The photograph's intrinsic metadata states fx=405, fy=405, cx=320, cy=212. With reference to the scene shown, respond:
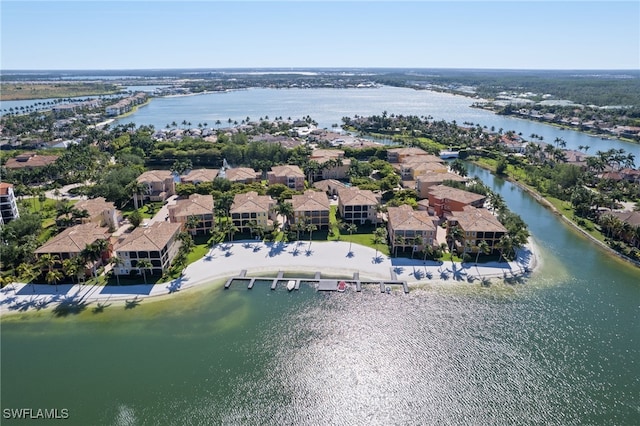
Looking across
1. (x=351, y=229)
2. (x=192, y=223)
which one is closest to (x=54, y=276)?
(x=192, y=223)

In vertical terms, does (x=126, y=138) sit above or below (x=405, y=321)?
above

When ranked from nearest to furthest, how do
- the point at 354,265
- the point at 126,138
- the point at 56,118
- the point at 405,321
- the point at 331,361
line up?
the point at 331,361, the point at 405,321, the point at 354,265, the point at 126,138, the point at 56,118

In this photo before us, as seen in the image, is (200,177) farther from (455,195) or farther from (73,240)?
(455,195)

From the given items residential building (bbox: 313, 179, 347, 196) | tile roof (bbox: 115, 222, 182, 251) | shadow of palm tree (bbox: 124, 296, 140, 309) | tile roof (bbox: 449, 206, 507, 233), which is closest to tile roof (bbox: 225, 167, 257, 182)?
residential building (bbox: 313, 179, 347, 196)

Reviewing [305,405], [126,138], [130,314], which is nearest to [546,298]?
[305,405]

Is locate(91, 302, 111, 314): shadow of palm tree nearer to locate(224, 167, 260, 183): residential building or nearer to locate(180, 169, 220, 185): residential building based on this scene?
locate(180, 169, 220, 185): residential building

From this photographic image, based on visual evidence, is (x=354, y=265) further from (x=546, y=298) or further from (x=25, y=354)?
(x=25, y=354)
